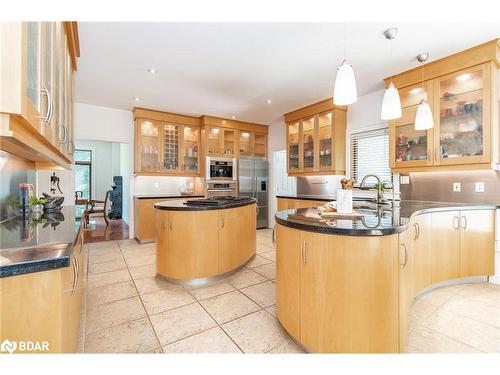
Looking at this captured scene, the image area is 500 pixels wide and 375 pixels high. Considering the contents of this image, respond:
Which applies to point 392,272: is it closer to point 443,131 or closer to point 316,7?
point 316,7

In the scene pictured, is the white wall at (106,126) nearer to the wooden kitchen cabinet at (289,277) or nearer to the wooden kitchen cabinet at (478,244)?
the wooden kitchen cabinet at (289,277)

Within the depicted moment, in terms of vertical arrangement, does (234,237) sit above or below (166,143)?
below

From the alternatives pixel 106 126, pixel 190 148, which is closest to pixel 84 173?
pixel 106 126

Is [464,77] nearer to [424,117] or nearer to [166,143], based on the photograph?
[424,117]

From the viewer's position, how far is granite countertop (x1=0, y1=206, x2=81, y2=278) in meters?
0.85

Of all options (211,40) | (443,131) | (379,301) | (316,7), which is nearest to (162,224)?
(211,40)

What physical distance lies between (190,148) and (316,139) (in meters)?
2.77

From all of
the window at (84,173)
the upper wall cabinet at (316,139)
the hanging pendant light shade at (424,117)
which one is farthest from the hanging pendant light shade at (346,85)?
the window at (84,173)

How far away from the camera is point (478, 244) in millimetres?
2680

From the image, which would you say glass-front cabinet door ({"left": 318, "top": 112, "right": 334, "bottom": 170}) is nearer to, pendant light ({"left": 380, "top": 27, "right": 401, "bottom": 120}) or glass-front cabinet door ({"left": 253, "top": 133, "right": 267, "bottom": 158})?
glass-front cabinet door ({"left": 253, "top": 133, "right": 267, "bottom": 158})

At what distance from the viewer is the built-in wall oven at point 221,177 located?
5258mm

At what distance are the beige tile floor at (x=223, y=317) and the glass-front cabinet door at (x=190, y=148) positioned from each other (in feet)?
9.33

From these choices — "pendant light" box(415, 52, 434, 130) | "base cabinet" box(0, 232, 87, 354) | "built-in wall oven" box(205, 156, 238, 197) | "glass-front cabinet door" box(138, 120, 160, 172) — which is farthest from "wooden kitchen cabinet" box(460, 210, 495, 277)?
"glass-front cabinet door" box(138, 120, 160, 172)
